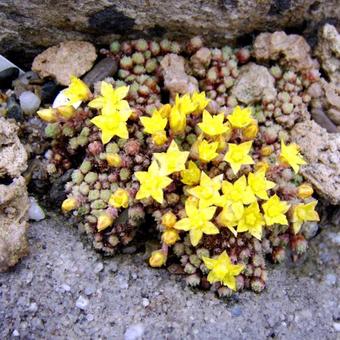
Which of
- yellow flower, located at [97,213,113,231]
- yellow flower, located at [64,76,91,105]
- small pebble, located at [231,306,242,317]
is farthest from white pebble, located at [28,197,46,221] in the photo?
small pebble, located at [231,306,242,317]

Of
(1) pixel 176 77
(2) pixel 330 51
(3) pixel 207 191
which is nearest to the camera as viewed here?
(3) pixel 207 191

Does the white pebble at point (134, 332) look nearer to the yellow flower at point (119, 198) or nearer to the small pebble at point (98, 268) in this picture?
the small pebble at point (98, 268)

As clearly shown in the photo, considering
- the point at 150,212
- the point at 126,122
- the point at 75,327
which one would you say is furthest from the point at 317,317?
the point at 126,122

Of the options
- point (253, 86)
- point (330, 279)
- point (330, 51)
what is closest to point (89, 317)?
point (330, 279)

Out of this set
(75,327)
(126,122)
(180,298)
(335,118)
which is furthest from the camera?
(335,118)

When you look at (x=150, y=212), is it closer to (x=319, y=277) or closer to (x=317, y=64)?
(x=319, y=277)

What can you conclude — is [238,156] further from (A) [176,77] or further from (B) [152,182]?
(A) [176,77]
